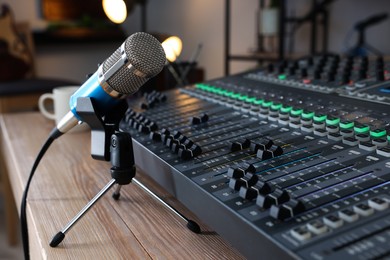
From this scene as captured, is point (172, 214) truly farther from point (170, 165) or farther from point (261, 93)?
point (261, 93)

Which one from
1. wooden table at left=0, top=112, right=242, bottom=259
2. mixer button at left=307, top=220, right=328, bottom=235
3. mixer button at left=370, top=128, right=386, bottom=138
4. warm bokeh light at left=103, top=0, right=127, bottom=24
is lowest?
wooden table at left=0, top=112, right=242, bottom=259

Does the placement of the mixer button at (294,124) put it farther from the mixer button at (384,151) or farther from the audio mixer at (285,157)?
the mixer button at (384,151)

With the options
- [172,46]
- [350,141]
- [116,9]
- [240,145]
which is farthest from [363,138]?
[172,46]

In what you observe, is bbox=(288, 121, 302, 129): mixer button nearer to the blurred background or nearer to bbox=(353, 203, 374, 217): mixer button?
bbox=(353, 203, 374, 217): mixer button

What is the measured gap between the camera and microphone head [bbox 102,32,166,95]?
0.43 meters

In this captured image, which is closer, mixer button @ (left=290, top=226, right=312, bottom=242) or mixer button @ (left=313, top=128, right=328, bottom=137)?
mixer button @ (left=290, top=226, right=312, bottom=242)

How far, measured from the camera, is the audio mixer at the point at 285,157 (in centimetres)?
32

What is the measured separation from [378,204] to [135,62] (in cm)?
25

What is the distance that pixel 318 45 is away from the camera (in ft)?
7.89

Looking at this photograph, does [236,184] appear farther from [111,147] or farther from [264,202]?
[111,147]

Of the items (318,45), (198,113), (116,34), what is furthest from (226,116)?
(116,34)

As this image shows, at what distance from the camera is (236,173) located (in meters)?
0.41

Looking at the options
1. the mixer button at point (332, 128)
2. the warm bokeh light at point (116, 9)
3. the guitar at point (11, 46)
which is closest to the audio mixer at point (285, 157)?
the mixer button at point (332, 128)

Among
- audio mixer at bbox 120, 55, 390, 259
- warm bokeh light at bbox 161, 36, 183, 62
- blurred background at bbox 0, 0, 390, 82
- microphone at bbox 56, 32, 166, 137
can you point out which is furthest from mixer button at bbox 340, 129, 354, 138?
blurred background at bbox 0, 0, 390, 82
